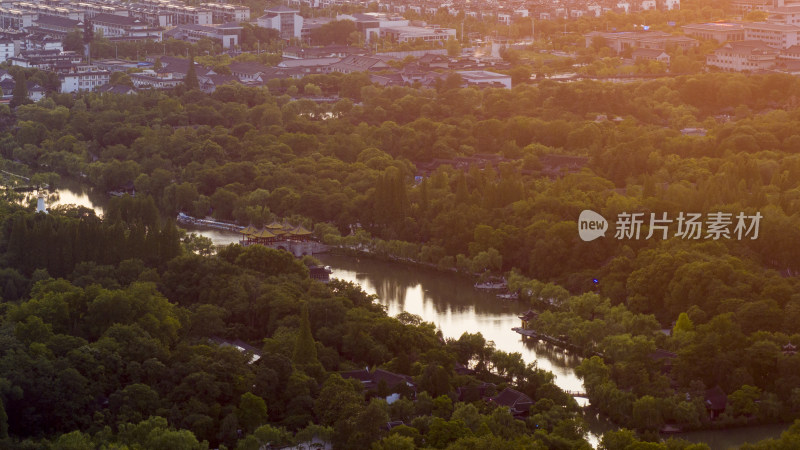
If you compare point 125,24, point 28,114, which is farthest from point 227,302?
point 125,24

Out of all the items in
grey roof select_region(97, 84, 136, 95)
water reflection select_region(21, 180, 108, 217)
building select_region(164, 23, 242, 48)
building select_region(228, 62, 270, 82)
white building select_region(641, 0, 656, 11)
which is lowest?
water reflection select_region(21, 180, 108, 217)

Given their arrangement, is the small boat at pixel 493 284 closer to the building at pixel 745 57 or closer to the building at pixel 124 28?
the building at pixel 745 57

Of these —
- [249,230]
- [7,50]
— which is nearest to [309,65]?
[7,50]

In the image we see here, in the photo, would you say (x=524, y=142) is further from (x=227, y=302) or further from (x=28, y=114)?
(x=227, y=302)

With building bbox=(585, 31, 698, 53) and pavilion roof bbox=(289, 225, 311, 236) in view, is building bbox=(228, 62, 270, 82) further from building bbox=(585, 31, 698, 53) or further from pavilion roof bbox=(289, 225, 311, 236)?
pavilion roof bbox=(289, 225, 311, 236)

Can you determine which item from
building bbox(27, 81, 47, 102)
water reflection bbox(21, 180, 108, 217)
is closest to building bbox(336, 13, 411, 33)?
building bbox(27, 81, 47, 102)

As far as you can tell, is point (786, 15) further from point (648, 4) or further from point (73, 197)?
point (73, 197)

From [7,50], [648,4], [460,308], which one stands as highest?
[648,4]
